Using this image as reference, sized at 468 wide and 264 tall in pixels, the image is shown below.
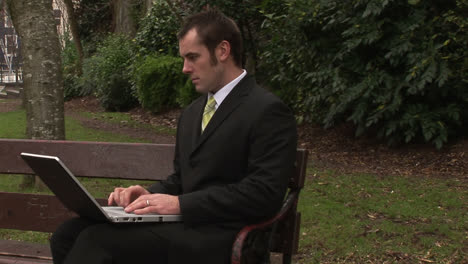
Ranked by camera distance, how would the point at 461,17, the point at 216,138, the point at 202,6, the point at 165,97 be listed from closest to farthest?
the point at 216,138 < the point at 461,17 < the point at 202,6 < the point at 165,97

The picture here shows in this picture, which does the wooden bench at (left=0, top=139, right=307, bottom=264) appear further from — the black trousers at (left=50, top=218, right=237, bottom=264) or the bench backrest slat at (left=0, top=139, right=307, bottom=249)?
the black trousers at (left=50, top=218, right=237, bottom=264)

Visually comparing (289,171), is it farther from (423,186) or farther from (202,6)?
(202,6)

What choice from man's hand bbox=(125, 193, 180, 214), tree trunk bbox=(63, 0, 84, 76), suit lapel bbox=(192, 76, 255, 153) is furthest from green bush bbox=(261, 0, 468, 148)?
tree trunk bbox=(63, 0, 84, 76)

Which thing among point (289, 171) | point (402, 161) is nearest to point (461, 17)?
point (402, 161)

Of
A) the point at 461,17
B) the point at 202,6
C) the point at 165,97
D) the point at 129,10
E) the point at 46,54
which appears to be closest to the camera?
the point at 46,54

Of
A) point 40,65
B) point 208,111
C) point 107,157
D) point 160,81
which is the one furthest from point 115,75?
point 208,111

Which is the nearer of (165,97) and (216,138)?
(216,138)

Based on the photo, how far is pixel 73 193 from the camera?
273cm

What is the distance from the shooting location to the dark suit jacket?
2.85m

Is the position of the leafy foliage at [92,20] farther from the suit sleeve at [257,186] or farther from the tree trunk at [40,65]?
the suit sleeve at [257,186]

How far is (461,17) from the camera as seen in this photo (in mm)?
7707

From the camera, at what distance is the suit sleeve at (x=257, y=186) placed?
2842 mm

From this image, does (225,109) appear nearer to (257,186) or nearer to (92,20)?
(257,186)

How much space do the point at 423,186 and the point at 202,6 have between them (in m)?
6.64
